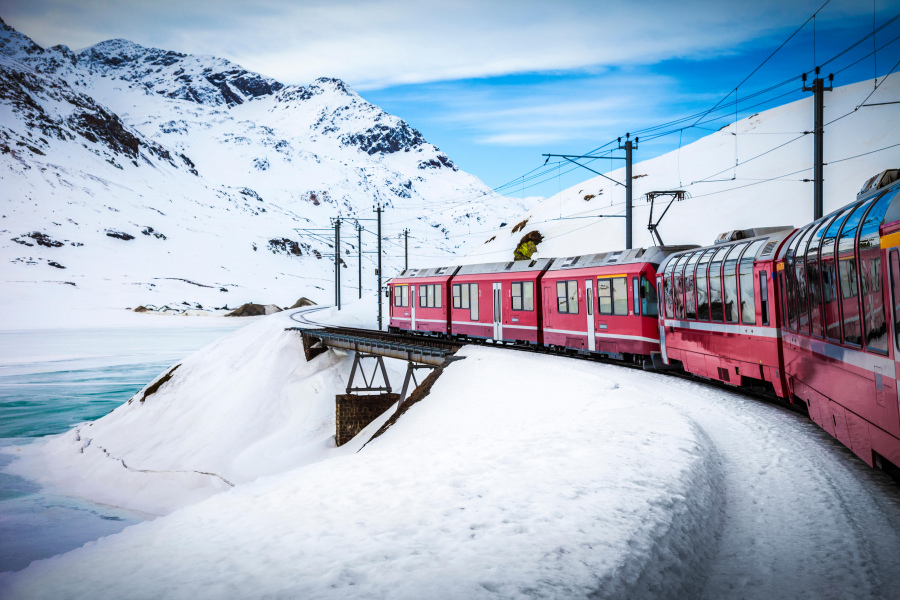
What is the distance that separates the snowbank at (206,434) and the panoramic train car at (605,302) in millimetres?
12368

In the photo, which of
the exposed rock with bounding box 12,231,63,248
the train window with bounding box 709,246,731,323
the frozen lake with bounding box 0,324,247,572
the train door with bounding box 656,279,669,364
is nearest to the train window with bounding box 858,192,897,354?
the train window with bounding box 709,246,731,323

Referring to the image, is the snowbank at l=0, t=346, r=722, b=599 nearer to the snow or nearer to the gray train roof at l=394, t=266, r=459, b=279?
the snow

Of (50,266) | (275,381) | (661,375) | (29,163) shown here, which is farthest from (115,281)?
(661,375)

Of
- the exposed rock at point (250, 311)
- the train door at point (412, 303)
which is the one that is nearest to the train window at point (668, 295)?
the train door at point (412, 303)

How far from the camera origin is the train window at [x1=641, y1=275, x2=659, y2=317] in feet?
56.6

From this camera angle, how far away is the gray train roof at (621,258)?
1712 cm

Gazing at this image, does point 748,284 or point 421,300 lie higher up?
point 421,300

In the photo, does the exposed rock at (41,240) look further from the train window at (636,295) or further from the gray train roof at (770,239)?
the gray train roof at (770,239)

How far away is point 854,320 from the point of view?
7.10 m

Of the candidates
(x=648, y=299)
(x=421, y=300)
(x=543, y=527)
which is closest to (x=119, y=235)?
(x=421, y=300)

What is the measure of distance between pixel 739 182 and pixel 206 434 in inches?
2612

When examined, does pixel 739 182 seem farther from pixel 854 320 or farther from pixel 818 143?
pixel 854 320

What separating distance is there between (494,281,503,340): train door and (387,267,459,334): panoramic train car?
11.9ft

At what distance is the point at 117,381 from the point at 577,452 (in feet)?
188
